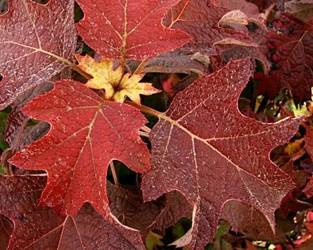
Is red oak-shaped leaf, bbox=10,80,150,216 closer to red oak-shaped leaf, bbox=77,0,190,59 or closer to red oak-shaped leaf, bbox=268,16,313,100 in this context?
red oak-shaped leaf, bbox=77,0,190,59

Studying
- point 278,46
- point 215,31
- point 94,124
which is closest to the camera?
point 94,124

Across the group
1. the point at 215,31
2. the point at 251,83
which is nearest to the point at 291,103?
the point at 251,83

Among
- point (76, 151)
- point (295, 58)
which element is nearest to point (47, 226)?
point (76, 151)

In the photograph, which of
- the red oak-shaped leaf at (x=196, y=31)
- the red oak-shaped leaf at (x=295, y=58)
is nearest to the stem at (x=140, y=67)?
the red oak-shaped leaf at (x=196, y=31)

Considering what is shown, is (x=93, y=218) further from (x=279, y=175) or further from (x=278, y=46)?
(x=278, y=46)

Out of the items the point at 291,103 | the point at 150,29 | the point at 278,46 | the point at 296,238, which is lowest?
the point at 296,238

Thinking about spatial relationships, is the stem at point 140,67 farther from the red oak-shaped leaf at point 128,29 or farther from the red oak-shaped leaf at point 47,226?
the red oak-shaped leaf at point 47,226
